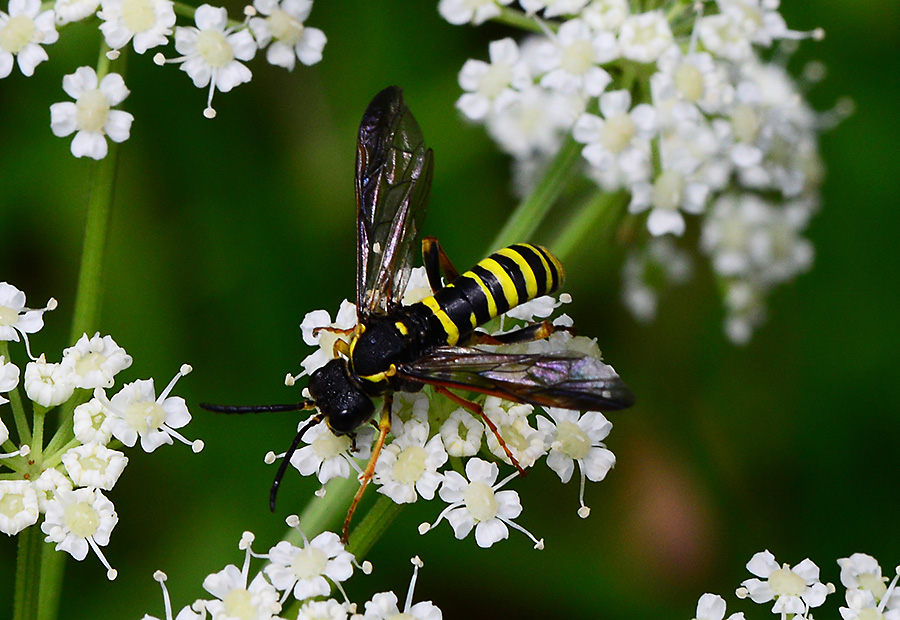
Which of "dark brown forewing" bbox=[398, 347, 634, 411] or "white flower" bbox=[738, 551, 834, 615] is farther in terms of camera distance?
"white flower" bbox=[738, 551, 834, 615]

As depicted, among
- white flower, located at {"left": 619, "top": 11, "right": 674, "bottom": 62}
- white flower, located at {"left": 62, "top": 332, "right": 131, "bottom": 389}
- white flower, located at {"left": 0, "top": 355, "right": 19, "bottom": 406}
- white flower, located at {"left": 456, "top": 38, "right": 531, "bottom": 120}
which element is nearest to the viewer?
white flower, located at {"left": 0, "top": 355, "right": 19, "bottom": 406}

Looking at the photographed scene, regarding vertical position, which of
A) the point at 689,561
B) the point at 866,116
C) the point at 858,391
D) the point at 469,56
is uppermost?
the point at 469,56

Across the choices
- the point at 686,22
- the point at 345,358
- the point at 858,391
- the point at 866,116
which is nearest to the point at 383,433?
the point at 345,358

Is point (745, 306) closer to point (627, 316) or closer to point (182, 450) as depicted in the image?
point (627, 316)

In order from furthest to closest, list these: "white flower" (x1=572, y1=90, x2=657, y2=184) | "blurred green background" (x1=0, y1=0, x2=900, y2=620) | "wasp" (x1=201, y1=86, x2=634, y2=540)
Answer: "blurred green background" (x1=0, y1=0, x2=900, y2=620) → "white flower" (x1=572, y1=90, x2=657, y2=184) → "wasp" (x1=201, y1=86, x2=634, y2=540)

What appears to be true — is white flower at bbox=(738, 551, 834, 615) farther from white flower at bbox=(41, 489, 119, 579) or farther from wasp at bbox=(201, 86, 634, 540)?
white flower at bbox=(41, 489, 119, 579)

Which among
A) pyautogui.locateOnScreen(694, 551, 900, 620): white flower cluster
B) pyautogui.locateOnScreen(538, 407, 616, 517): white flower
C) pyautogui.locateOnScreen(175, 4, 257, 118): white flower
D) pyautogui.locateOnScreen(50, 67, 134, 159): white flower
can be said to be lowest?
pyautogui.locateOnScreen(694, 551, 900, 620): white flower cluster

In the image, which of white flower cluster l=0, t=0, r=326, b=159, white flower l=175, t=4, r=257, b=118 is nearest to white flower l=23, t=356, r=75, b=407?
white flower cluster l=0, t=0, r=326, b=159
